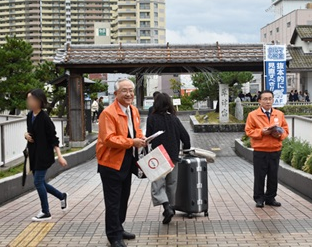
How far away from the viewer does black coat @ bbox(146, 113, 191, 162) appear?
22.6ft

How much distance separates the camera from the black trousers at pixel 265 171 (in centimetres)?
786

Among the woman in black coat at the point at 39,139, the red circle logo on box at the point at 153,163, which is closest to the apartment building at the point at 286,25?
the woman in black coat at the point at 39,139

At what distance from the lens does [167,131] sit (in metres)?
6.93

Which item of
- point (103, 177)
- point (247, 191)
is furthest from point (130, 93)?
point (247, 191)

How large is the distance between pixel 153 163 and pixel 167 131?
988mm

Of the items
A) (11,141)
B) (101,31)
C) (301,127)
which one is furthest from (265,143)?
(101,31)

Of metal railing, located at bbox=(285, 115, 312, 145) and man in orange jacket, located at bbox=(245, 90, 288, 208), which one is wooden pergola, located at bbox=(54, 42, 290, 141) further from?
man in orange jacket, located at bbox=(245, 90, 288, 208)

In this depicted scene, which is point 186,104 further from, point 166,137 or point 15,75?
point 166,137

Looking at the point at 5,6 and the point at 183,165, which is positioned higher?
the point at 5,6

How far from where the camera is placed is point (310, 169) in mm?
9312

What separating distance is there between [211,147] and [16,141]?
33.8ft

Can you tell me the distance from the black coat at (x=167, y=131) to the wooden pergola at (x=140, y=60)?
1200 centimetres

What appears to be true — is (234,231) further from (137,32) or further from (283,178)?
(137,32)

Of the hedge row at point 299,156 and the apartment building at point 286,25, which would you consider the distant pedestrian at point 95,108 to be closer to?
the hedge row at point 299,156
